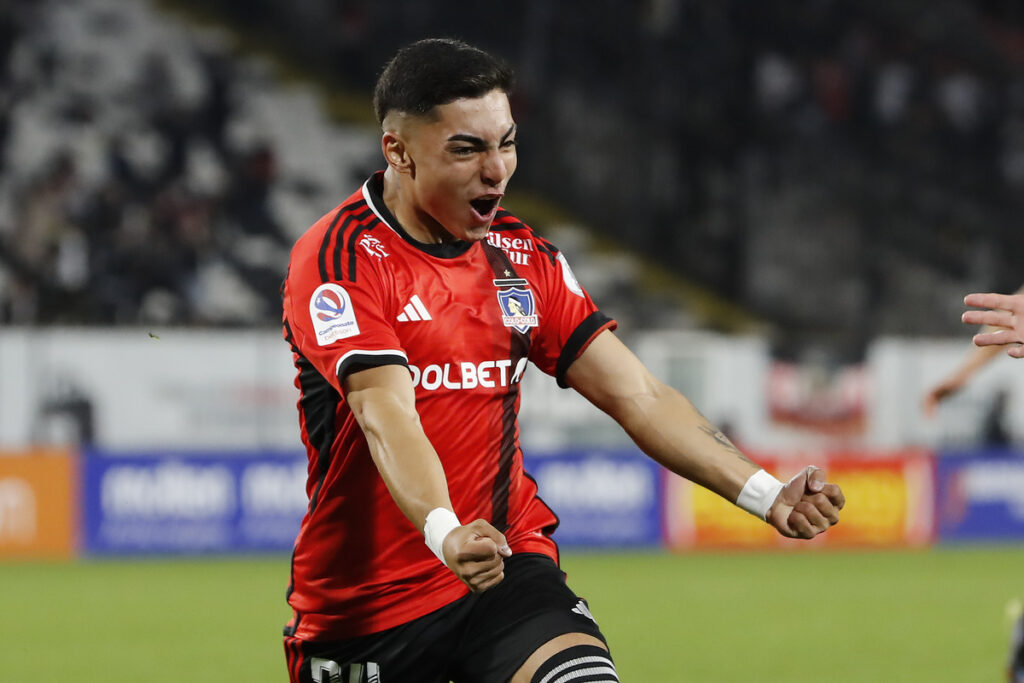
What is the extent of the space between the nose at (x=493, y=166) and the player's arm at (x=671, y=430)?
0.68 meters

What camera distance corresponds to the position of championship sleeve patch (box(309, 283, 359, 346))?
12.6ft

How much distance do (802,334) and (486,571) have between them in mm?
17385

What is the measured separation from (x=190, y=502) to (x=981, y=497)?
29.1 feet

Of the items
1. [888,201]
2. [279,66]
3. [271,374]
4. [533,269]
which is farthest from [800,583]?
[279,66]

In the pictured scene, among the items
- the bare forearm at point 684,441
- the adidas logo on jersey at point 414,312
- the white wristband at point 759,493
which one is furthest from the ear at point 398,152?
the white wristband at point 759,493

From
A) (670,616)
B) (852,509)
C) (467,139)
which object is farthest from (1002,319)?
(852,509)

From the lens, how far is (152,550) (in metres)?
16.2

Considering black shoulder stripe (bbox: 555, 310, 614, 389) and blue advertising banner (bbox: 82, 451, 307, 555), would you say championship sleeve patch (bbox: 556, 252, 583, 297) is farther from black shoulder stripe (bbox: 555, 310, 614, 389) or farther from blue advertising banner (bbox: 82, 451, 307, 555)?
blue advertising banner (bbox: 82, 451, 307, 555)

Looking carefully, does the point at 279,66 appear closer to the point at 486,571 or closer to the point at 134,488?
the point at 134,488

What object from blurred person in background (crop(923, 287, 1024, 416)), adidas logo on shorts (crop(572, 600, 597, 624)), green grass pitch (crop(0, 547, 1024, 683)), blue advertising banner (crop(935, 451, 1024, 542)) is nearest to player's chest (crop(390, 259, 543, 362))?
adidas logo on shorts (crop(572, 600, 597, 624))

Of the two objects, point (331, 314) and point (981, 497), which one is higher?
point (331, 314)

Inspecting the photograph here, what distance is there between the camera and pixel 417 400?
4062 millimetres

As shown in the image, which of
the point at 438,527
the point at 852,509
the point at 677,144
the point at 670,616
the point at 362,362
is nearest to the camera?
the point at 438,527

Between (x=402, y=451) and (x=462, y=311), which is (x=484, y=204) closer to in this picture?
(x=462, y=311)
